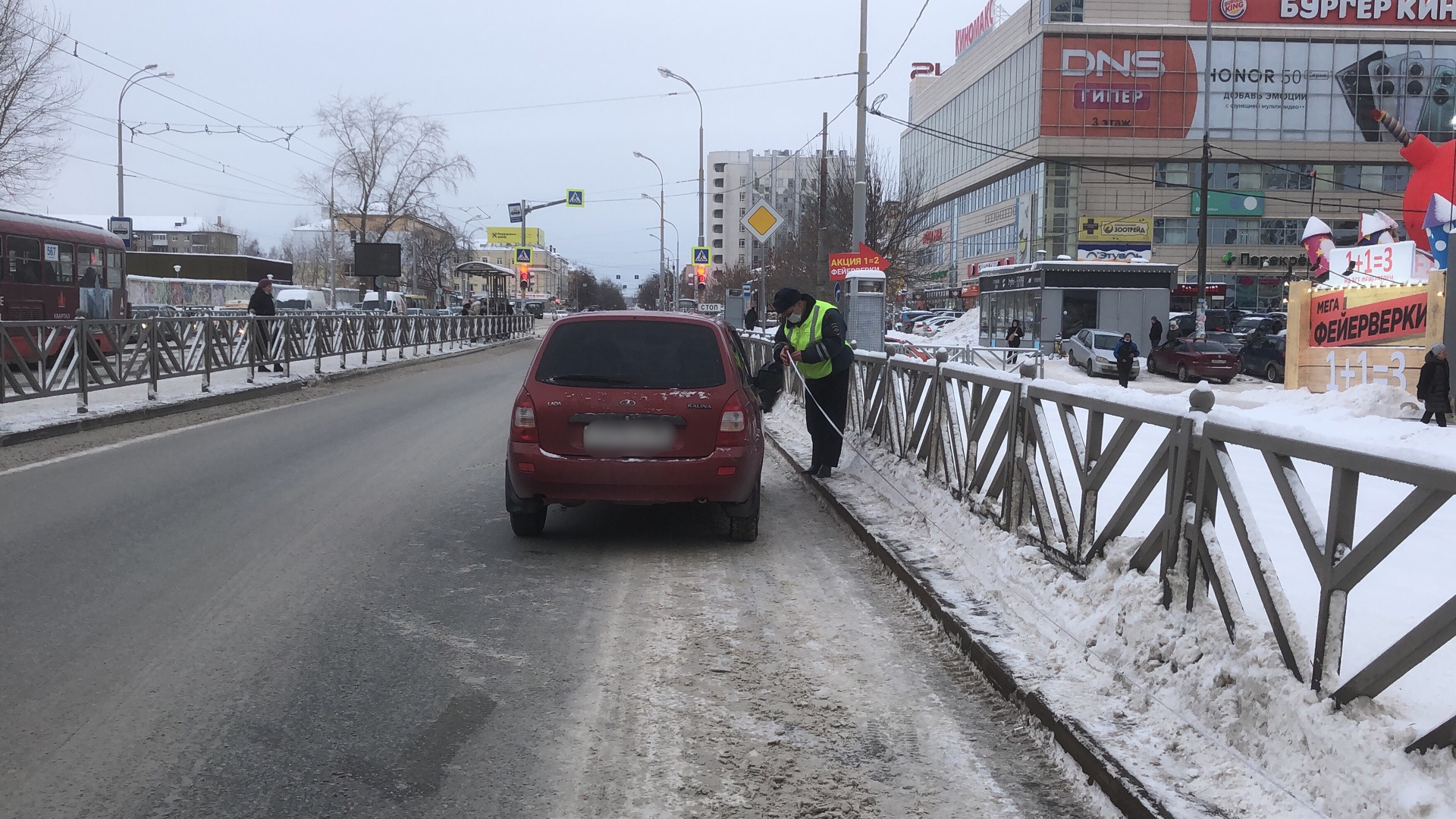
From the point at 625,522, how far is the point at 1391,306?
2019 cm

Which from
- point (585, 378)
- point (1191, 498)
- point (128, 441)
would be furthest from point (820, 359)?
point (128, 441)

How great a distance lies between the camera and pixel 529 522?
7449 mm

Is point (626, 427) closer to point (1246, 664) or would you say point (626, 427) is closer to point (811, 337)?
point (811, 337)

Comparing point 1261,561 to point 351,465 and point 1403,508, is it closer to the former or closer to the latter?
point 1403,508

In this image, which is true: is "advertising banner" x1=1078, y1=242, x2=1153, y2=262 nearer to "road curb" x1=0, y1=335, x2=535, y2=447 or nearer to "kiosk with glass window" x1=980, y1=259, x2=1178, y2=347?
"kiosk with glass window" x1=980, y1=259, x2=1178, y2=347

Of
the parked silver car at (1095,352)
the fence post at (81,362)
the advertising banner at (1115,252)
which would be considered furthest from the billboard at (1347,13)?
the fence post at (81,362)

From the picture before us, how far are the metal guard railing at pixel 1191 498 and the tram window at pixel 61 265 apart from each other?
71.4ft

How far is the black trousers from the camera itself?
10.2 m

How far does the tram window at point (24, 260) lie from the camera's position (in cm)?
2158

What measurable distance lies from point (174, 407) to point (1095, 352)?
27.0 metres

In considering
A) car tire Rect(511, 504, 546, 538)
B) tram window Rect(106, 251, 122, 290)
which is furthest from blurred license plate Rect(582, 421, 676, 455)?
tram window Rect(106, 251, 122, 290)

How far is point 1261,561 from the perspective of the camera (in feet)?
12.6

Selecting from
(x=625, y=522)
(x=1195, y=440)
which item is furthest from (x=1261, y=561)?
(x=625, y=522)

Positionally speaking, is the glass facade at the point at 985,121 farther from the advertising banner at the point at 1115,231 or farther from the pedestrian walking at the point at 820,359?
the pedestrian walking at the point at 820,359
